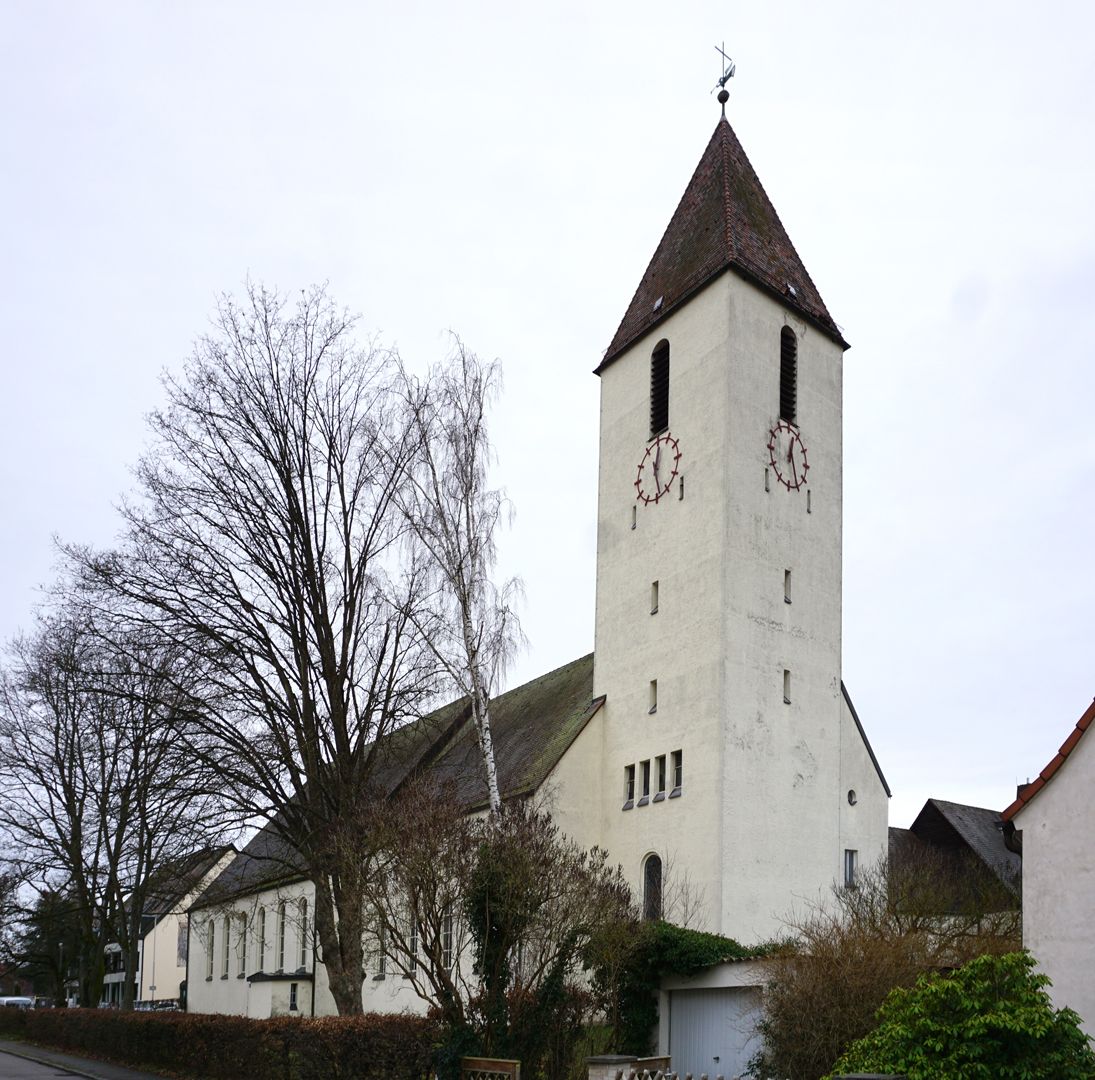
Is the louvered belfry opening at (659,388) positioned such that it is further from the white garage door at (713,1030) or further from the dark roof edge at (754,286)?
the white garage door at (713,1030)

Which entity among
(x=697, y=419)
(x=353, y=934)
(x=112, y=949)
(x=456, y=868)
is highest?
(x=697, y=419)

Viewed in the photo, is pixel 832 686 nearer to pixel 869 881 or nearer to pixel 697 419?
pixel 869 881

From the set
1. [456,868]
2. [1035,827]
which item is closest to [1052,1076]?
[1035,827]

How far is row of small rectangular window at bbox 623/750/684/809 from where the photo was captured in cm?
3011

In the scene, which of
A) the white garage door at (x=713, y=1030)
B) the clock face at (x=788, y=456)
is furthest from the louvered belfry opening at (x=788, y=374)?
the white garage door at (x=713, y=1030)

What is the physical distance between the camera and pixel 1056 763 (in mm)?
14656

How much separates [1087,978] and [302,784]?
15846 mm

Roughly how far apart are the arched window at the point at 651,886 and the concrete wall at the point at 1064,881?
52.0 feet

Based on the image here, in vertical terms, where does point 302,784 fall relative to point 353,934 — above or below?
above

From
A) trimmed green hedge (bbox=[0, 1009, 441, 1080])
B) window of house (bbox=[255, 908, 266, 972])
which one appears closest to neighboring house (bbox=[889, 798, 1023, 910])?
window of house (bbox=[255, 908, 266, 972])

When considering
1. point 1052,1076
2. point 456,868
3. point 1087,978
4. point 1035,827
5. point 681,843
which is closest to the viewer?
point 1052,1076

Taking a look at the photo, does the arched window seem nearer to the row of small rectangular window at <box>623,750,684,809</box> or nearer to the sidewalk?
the row of small rectangular window at <box>623,750,684,809</box>

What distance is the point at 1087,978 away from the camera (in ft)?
45.4

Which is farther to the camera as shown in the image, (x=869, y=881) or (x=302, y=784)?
(x=869, y=881)
